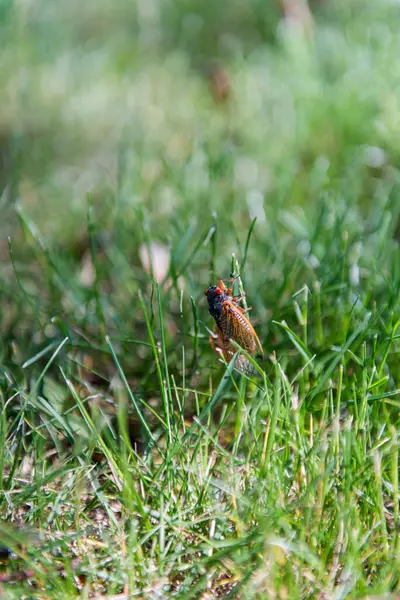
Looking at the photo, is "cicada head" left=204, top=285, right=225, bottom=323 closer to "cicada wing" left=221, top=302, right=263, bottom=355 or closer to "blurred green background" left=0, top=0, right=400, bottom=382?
"cicada wing" left=221, top=302, right=263, bottom=355

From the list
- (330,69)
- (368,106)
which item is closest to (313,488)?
(368,106)

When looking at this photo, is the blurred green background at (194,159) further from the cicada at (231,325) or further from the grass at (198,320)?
the cicada at (231,325)

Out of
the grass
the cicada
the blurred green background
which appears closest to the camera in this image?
the grass

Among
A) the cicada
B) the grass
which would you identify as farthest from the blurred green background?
the cicada

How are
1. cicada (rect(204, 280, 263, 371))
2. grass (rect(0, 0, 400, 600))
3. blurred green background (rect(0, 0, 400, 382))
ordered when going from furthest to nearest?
blurred green background (rect(0, 0, 400, 382)), cicada (rect(204, 280, 263, 371)), grass (rect(0, 0, 400, 600))

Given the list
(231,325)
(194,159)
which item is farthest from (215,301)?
(194,159)

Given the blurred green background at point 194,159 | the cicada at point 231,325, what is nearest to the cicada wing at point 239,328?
the cicada at point 231,325
